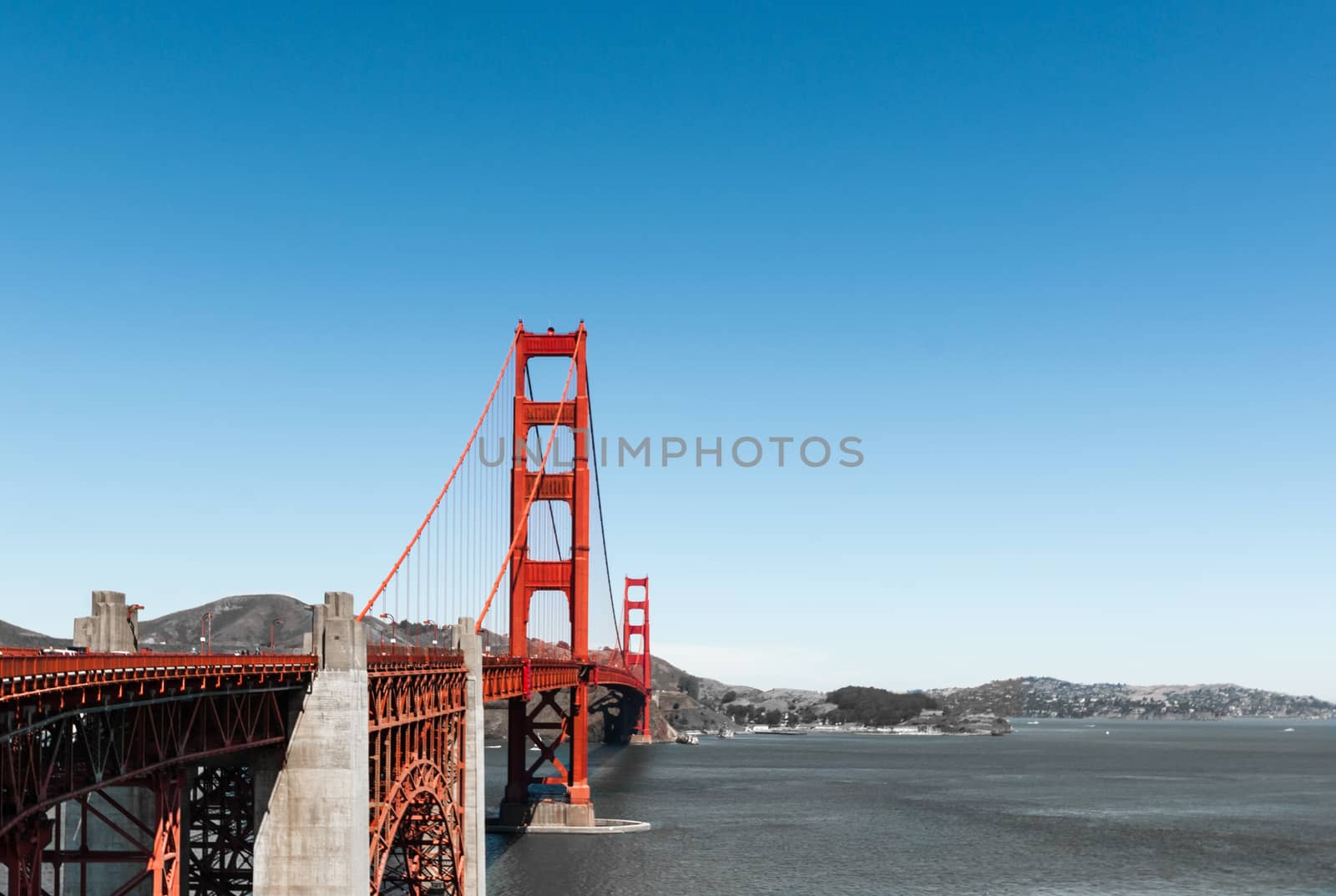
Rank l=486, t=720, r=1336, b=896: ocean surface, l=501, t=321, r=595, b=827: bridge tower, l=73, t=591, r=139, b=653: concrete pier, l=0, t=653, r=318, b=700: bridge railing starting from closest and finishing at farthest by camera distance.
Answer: l=0, t=653, r=318, b=700: bridge railing < l=73, t=591, r=139, b=653: concrete pier < l=486, t=720, r=1336, b=896: ocean surface < l=501, t=321, r=595, b=827: bridge tower

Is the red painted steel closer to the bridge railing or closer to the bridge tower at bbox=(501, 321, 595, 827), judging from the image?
the bridge tower at bbox=(501, 321, 595, 827)

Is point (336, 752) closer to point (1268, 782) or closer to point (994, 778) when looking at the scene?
point (994, 778)

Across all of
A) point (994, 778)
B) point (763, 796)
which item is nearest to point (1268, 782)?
point (994, 778)

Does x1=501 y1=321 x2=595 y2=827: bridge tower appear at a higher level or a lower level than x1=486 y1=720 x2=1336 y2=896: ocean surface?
higher

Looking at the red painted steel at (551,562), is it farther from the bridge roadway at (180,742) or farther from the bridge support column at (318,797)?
the bridge support column at (318,797)

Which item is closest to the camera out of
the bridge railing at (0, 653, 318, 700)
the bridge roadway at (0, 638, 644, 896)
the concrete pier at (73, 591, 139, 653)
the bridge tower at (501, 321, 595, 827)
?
the bridge railing at (0, 653, 318, 700)

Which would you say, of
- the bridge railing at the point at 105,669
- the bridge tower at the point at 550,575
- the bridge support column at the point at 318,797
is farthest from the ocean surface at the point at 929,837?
the bridge railing at the point at 105,669

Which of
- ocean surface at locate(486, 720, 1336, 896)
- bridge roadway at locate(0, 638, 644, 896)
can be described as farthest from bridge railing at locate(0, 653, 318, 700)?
ocean surface at locate(486, 720, 1336, 896)
